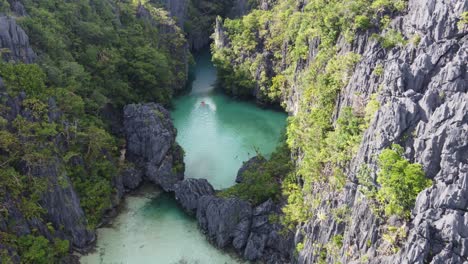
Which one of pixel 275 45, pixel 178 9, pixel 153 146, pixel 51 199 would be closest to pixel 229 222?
pixel 153 146

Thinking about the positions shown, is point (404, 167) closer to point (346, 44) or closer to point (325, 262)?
point (325, 262)

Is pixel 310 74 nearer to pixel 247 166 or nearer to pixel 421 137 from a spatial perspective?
pixel 247 166

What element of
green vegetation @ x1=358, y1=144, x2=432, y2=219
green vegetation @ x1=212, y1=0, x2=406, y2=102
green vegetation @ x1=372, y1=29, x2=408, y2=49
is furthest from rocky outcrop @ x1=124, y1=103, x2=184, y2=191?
green vegetation @ x1=358, y1=144, x2=432, y2=219

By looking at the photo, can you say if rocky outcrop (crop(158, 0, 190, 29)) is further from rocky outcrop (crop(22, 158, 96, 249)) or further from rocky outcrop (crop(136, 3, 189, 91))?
rocky outcrop (crop(22, 158, 96, 249))

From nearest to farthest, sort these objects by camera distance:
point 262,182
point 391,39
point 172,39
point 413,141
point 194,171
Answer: point 413,141 < point 391,39 < point 262,182 < point 194,171 < point 172,39

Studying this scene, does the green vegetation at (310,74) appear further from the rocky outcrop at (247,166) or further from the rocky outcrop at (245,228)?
the rocky outcrop at (247,166)

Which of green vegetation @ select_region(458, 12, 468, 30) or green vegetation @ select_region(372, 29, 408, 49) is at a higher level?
green vegetation @ select_region(458, 12, 468, 30)
